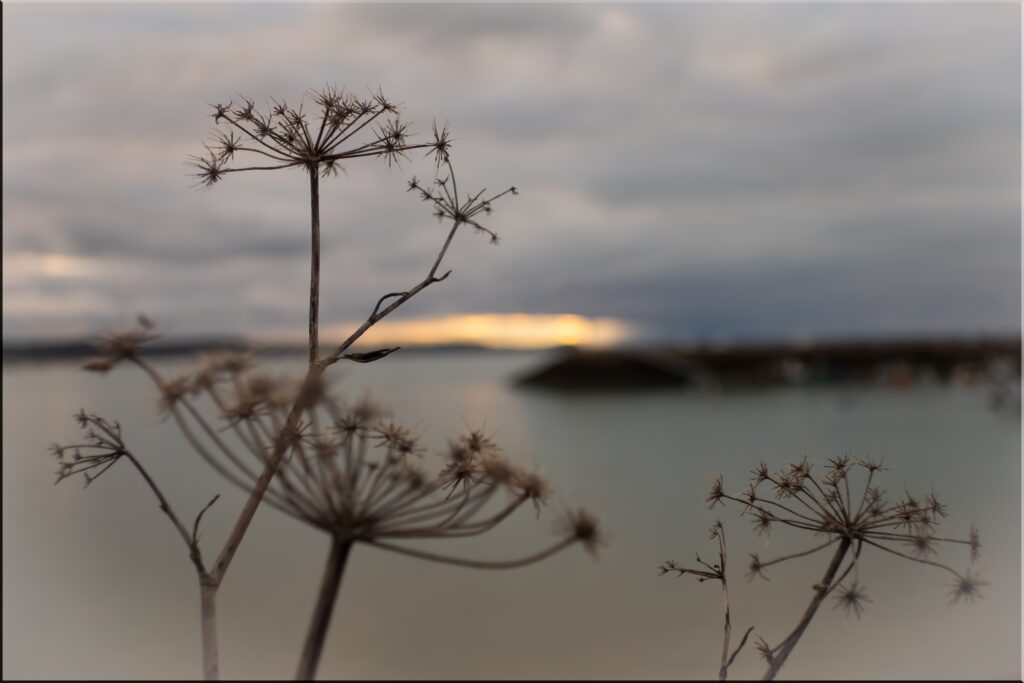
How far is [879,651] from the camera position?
8.15m

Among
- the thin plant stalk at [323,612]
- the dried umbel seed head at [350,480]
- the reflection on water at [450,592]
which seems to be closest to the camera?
the dried umbel seed head at [350,480]

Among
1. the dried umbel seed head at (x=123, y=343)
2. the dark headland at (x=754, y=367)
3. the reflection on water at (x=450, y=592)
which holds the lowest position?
the reflection on water at (x=450, y=592)

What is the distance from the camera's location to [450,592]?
11.5 metres

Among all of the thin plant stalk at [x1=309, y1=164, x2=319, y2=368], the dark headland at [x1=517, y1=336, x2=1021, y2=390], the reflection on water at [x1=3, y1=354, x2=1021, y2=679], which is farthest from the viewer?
the dark headland at [x1=517, y1=336, x2=1021, y2=390]

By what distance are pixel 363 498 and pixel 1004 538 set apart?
8.02m

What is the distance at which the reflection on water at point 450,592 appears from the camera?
805 cm

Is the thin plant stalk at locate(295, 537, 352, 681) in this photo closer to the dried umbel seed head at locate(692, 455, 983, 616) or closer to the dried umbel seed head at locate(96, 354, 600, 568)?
the dried umbel seed head at locate(96, 354, 600, 568)

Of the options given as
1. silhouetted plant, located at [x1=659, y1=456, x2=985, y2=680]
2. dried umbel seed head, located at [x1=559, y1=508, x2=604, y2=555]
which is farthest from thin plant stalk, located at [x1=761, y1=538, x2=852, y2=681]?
dried umbel seed head, located at [x1=559, y1=508, x2=604, y2=555]

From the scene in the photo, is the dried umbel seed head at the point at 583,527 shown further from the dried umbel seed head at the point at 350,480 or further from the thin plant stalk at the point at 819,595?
the thin plant stalk at the point at 819,595

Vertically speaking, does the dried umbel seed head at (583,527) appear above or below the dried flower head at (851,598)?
above

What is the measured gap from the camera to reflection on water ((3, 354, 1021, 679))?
26.4 feet

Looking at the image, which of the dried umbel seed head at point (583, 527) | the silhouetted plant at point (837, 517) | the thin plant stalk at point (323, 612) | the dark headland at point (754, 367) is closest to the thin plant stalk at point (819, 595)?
the silhouetted plant at point (837, 517)

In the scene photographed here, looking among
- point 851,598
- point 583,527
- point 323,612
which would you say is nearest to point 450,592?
point 323,612

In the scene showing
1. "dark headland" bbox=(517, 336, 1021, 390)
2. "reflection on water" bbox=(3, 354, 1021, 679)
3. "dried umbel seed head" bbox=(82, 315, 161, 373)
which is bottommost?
"reflection on water" bbox=(3, 354, 1021, 679)
